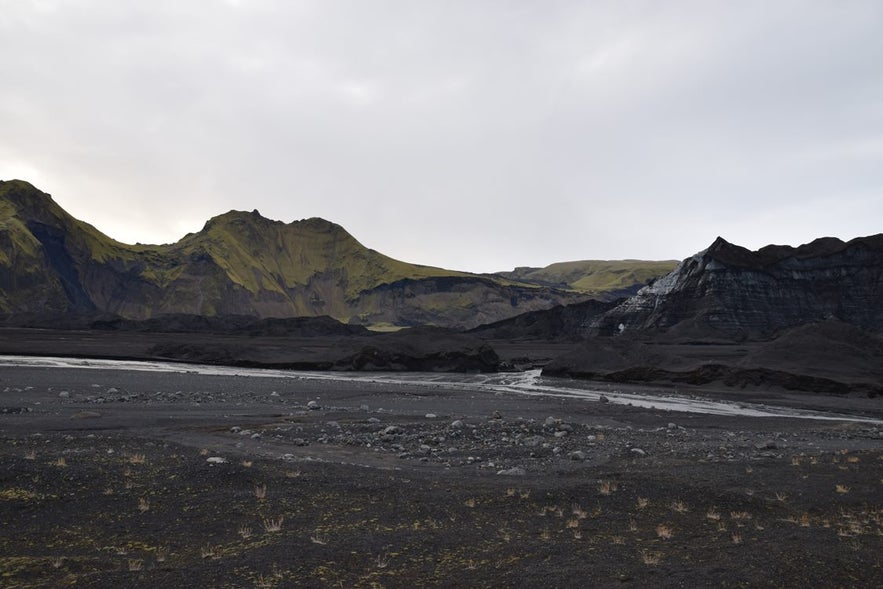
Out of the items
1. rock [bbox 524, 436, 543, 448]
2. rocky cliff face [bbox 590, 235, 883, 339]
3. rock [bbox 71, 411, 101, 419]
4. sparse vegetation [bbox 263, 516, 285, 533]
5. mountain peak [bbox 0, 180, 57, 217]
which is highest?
mountain peak [bbox 0, 180, 57, 217]

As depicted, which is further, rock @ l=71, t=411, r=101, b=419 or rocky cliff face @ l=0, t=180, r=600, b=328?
rocky cliff face @ l=0, t=180, r=600, b=328

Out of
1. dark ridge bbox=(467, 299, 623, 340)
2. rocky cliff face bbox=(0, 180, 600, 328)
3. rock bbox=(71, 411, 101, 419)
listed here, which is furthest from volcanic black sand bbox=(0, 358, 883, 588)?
rocky cliff face bbox=(0, 180, 600, 328)

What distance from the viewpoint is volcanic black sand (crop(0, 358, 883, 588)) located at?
7832 mm

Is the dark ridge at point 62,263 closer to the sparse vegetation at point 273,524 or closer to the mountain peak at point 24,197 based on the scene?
the mountain peak at point 24,197

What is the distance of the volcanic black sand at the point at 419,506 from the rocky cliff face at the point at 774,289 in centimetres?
7208

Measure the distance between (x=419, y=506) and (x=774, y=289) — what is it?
312ft

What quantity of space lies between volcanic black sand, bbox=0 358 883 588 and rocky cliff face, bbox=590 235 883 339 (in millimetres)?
72076

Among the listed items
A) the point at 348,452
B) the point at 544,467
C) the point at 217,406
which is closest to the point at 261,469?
the point at 348,452

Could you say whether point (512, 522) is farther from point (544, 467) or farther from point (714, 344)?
point (714, 344)

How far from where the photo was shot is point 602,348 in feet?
189

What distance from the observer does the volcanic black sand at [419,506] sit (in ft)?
25.7

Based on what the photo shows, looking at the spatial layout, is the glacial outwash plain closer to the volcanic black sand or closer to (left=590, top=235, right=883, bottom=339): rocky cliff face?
the volcanic black sand

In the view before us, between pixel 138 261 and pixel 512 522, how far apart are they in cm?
18823

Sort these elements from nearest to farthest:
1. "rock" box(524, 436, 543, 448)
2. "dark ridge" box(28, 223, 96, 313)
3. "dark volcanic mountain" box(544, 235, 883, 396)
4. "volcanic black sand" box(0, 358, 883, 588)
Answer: "volcanic black sand" box(0, 358, 883, 588) → "rock" box(524, 436, 543, 448) → "dark volcanic mountain" box(544, 235, 883, 396) → "dark ridge" box(28, 223, 96, 313)
